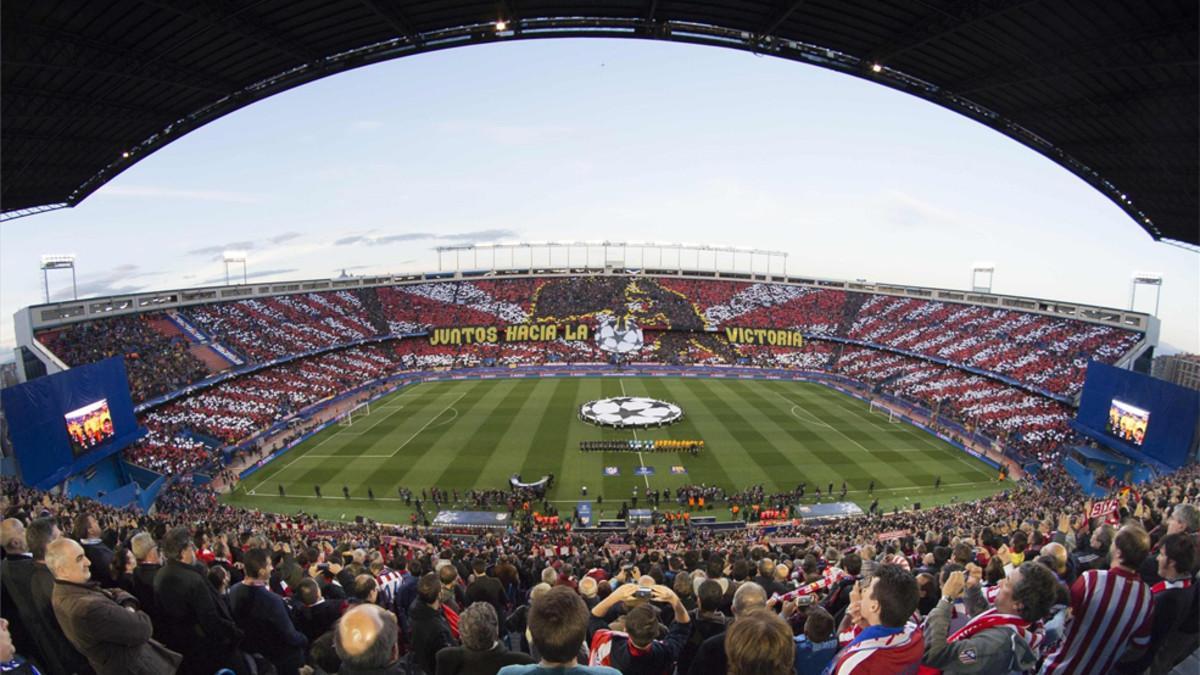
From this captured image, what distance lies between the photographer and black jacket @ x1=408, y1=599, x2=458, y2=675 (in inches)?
212

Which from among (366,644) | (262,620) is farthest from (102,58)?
(366,644)

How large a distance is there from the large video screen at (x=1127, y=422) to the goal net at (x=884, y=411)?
11917 millimetres

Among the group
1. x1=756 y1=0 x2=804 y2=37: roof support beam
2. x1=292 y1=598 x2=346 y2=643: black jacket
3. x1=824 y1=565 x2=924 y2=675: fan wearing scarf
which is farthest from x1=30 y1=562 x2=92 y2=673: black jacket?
x1=756 y1=0 x2=804 y2=37: roof support beam

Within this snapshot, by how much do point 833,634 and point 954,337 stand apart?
58297 millimetres

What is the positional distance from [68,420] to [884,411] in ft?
166

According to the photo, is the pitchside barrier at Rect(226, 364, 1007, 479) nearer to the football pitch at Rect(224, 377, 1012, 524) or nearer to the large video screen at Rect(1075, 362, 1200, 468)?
the football pitch at Rect(224, 377, 1012, 524)

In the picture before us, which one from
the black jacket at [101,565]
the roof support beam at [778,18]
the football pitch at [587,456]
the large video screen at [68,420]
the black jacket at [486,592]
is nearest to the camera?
the black jacket at [101,565]

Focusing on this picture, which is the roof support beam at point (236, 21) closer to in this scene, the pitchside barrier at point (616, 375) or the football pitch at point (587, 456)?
the football pitch at point (587, 456)

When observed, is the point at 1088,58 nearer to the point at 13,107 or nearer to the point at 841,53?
the point at 841,53

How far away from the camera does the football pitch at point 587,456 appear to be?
96.4ft

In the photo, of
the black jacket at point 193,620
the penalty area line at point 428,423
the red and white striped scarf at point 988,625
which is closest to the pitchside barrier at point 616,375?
the penalty area line at point 428,423

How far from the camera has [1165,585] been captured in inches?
206

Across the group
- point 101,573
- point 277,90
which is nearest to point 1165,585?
point 101,573

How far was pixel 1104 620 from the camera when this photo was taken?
15.9 ft
